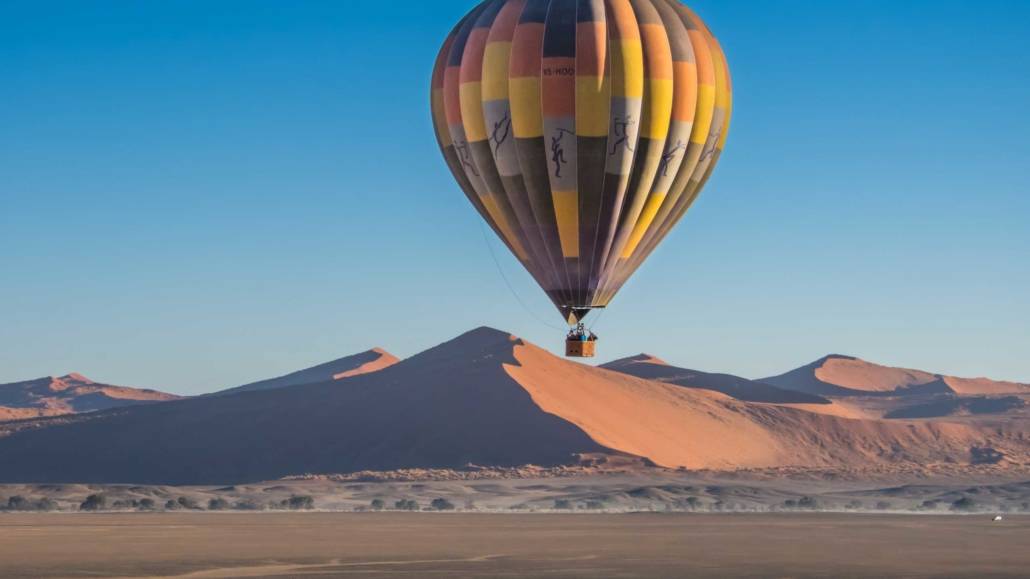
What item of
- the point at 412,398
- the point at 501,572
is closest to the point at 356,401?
the point at 412,398

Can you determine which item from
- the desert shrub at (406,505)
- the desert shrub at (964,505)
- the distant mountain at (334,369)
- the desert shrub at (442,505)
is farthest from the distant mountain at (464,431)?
the distant mountain at (334,369)

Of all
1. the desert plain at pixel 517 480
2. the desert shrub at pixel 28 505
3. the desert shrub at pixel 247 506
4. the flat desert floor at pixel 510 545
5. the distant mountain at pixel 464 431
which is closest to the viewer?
the flat desert floor at pixel 510 545

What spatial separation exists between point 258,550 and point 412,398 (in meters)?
62.9

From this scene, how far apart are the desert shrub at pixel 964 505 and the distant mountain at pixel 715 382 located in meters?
64.7

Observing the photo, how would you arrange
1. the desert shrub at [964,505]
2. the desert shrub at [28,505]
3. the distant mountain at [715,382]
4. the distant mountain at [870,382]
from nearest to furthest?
the desert shrub at [28,505]
the desert shrub at [964,505]
the distant mountain at [715,382]
the distant mountain at [870,382]

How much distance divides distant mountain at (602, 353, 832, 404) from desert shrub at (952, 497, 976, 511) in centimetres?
6470

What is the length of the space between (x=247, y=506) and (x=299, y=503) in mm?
2463

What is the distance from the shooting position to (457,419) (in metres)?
104

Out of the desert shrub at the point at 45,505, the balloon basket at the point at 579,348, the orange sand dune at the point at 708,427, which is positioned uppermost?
the orange sand dune at the point at 708,427

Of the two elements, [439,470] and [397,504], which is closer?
[397,504]

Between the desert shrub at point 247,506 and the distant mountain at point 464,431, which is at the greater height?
the distant mountain at point 464,431

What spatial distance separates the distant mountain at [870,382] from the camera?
174 meters

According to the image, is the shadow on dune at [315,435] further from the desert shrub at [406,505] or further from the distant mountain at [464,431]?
the desert shrub at [406,505]

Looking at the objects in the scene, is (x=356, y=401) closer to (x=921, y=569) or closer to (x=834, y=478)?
(x=834, y=478)
